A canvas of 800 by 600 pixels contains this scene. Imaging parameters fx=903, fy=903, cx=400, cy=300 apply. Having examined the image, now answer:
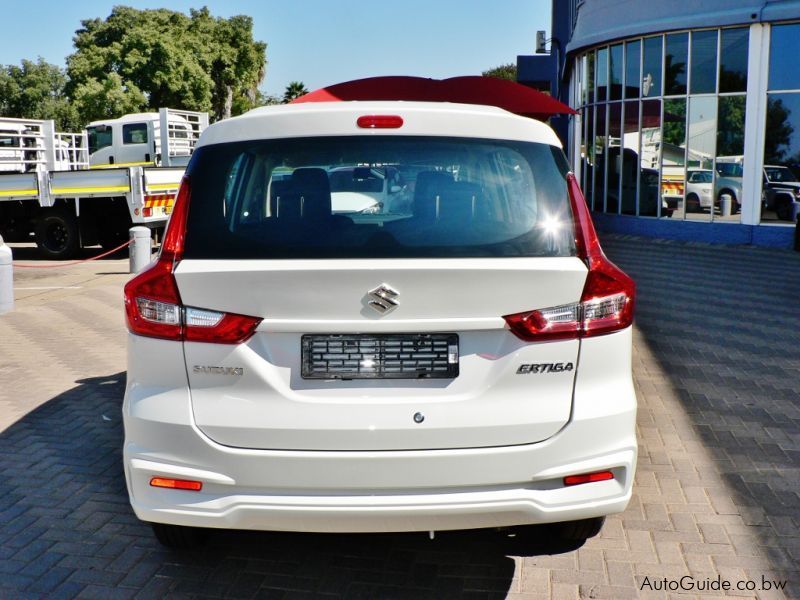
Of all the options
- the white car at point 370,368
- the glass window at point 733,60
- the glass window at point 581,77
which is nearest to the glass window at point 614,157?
the glass window at point 581,77

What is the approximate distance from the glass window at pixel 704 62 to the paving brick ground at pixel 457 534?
35.2 ft

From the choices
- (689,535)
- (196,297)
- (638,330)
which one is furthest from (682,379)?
(196,297)

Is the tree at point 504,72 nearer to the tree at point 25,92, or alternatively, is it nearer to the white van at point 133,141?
the tree at point 25,92

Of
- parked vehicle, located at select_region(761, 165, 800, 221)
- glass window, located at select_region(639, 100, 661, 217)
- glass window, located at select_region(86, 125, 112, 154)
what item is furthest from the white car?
glass window, located at select_region(86, 125, 112, 154)

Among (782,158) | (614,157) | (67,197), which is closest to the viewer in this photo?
(67,197)

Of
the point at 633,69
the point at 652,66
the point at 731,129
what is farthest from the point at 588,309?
the point at 633,69

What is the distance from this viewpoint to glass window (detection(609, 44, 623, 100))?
763 inches

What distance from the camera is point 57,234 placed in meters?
16.1

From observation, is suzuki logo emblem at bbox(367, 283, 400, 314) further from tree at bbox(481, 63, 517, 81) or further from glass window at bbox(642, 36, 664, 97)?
tree at bbox(481, 63, 517, 81)

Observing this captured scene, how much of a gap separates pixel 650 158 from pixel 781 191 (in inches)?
115

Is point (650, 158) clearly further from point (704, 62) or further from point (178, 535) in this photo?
point (178, 535)

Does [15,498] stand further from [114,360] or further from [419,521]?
[114,360]

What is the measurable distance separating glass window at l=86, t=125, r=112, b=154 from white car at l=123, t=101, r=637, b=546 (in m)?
18.0

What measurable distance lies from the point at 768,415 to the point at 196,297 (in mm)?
4161
